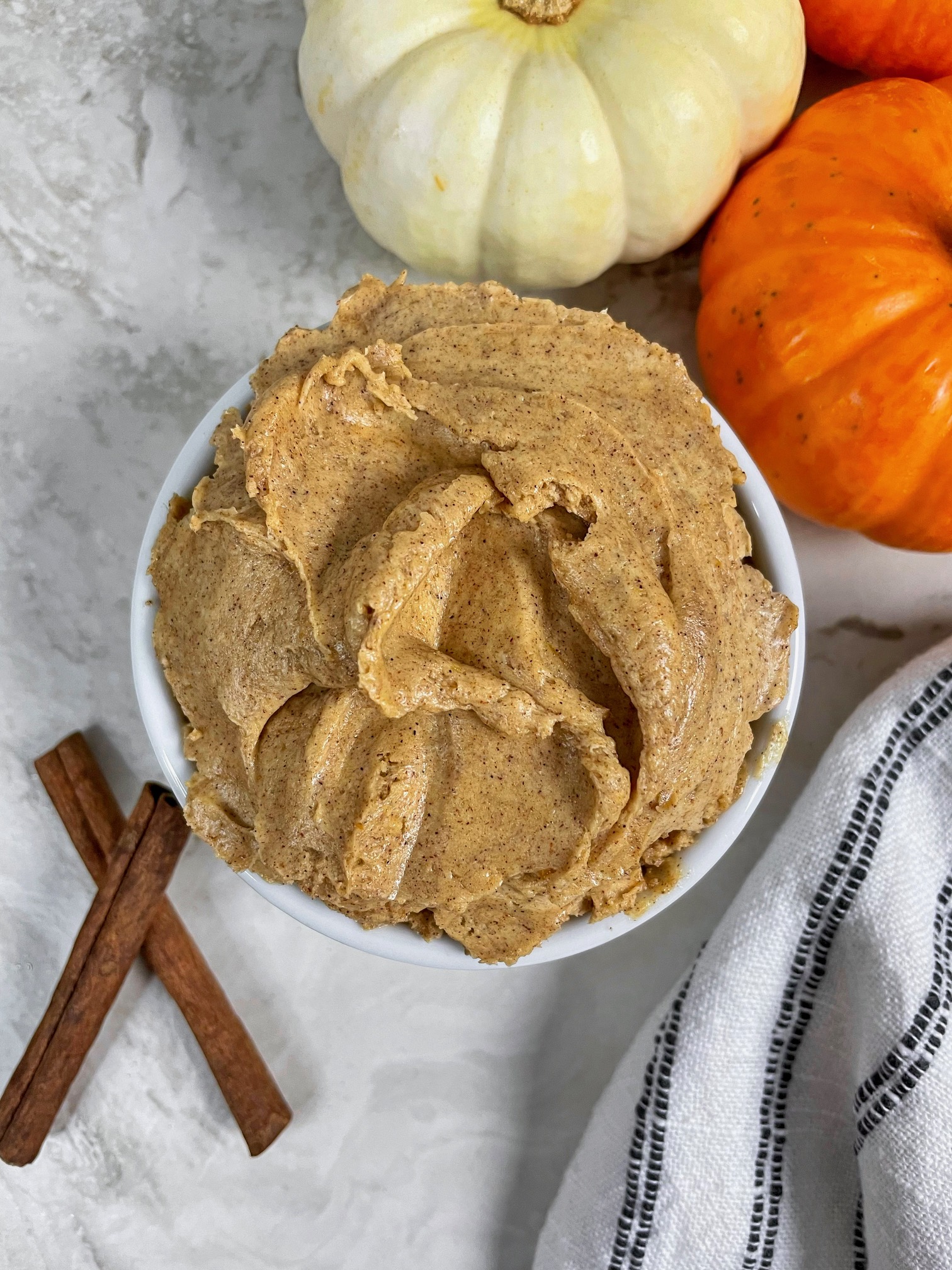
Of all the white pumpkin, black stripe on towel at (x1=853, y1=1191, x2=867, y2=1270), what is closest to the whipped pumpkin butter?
the white pumpkin

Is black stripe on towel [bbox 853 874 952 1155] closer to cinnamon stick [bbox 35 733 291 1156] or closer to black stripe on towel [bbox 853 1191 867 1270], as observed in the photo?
black stripe on towel [bbox 853 1191 867 1270]

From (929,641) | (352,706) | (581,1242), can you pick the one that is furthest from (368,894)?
(929,641)

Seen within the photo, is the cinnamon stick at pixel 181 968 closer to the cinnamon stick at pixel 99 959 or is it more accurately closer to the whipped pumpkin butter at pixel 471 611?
the cinnamon stick at pixel 99 959

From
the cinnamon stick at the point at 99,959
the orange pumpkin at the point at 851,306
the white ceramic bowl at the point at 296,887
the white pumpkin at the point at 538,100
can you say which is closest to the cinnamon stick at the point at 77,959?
the cinnamon stick at the point at 99,959

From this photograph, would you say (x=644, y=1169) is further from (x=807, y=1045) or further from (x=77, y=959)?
(x=77, y=959)

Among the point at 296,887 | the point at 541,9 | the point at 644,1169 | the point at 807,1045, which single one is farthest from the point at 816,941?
the point at 541,9

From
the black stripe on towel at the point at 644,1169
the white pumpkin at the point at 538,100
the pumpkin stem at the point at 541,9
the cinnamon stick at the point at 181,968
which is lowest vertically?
the black stripe on towel at the point at 644,1169
